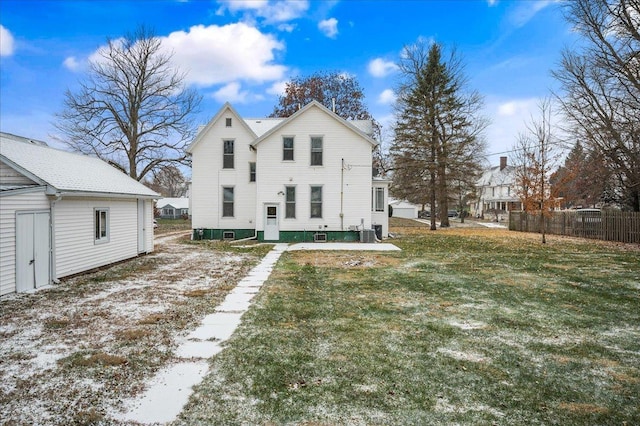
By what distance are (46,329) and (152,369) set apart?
2774 millimetres

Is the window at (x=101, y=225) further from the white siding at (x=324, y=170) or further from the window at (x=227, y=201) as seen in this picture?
the window at (x=227, y=201)

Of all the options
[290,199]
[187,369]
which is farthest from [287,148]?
[187,369]

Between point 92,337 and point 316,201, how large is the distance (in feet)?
Answer: 46.9

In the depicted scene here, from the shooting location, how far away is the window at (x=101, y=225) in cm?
1148

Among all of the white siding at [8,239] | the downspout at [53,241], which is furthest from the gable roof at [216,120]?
the white siding at [8,239]

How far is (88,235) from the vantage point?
432 inches

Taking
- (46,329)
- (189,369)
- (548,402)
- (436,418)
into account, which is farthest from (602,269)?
(46,329)

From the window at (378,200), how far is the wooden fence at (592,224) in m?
10.6

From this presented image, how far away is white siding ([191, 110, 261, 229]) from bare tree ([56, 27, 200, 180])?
24.7 ft

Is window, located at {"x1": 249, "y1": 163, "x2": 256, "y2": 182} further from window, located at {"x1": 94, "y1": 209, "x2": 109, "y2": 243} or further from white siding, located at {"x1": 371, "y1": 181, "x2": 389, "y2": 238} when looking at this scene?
window, located at {"x1": 94, "y1": 209, "x2": 109, "y2": 243}

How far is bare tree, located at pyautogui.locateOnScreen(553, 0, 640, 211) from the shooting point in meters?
17.3

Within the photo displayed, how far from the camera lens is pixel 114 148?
2652cm

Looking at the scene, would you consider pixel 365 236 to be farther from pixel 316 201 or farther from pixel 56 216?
pixel 56 216

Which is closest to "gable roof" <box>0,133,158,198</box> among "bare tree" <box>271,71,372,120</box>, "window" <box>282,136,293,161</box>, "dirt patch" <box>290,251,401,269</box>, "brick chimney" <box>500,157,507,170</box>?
"dirt patch" <box>290,251,401,269</box>
